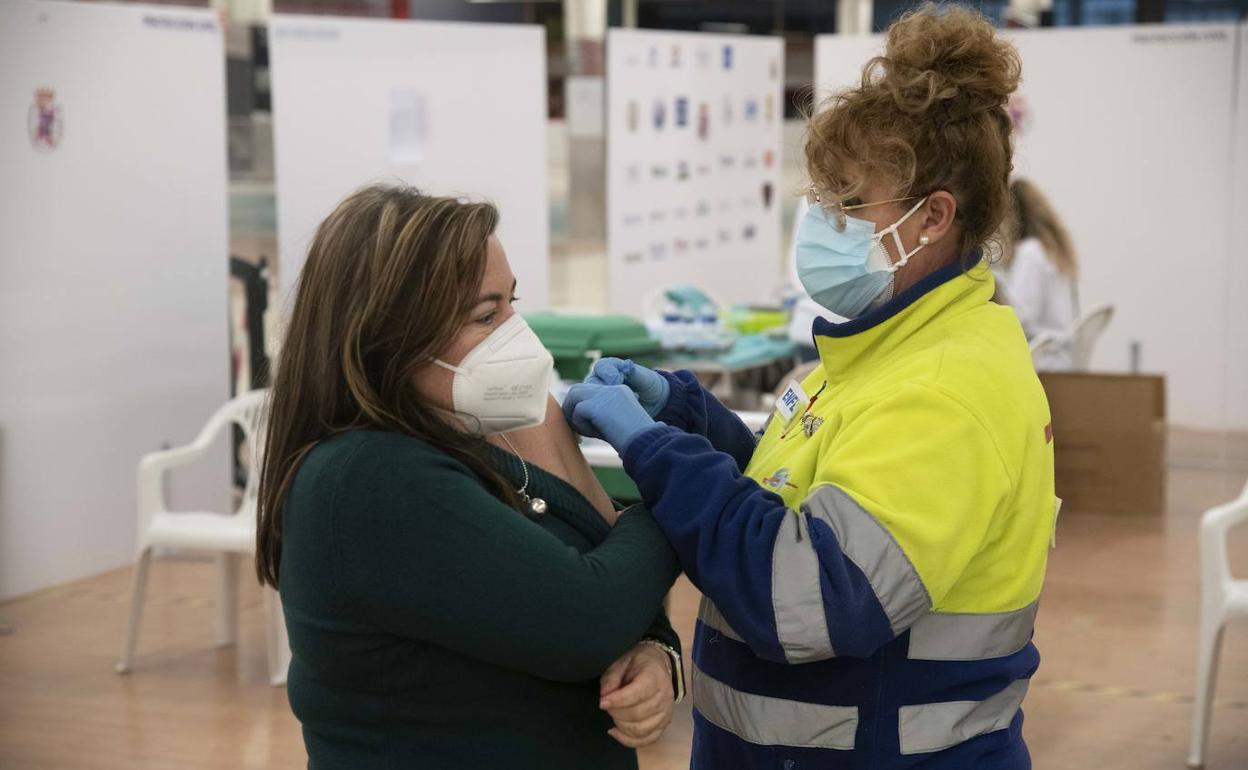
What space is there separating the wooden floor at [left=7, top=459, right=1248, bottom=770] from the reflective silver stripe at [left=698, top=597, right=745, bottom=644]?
2.06 metres

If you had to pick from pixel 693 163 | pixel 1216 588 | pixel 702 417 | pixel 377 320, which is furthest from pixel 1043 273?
pixel 377 320

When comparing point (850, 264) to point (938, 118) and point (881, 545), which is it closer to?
point (938, 118)

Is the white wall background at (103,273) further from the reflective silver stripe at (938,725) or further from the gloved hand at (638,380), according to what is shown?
the reflective silver stripe at (938,725)

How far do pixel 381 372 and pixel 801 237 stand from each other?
58cm

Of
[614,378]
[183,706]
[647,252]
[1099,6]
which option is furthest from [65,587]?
[1099,6]

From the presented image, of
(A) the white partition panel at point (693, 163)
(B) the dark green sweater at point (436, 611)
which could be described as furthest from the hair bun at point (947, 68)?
(A) the white partition panel at point (693, 163)

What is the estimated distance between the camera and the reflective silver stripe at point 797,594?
1.38m

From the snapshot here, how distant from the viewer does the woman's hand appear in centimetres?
145

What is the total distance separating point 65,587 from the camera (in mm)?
5387

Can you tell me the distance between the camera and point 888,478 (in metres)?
1.39

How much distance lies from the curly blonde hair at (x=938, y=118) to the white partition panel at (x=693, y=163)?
602 cm

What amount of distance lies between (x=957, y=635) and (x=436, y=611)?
0.55 metres

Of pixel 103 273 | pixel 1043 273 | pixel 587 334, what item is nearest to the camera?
pixel 587 334

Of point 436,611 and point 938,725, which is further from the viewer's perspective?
point 938,725
